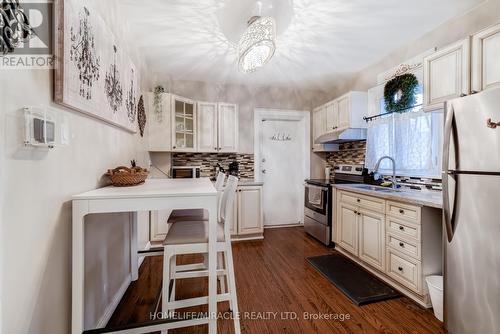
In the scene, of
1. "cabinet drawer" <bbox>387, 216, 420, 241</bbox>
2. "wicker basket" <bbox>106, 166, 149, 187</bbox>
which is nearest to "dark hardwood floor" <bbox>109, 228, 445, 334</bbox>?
"cabinet drawer" <bbox>387, 216, 420, 241</bbox>

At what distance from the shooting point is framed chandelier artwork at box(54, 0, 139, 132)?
105cm

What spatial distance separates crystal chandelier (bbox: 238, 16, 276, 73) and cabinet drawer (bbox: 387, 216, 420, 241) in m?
1.90

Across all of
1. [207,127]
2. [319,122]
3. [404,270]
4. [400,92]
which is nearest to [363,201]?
[404,270]

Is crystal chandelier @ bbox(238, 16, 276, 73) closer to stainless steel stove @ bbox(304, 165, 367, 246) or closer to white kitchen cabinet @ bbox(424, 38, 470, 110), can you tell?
white kitchen cabinet @ bbox(424, 38, 470, 110)

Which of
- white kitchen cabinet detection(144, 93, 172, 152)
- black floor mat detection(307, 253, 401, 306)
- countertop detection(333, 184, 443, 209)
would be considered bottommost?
black floor mat detection(307, 253, 401, 306)

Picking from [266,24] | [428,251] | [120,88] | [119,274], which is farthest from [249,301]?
[266,24]

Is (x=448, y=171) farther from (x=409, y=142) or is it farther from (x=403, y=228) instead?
(x=409, y=142)

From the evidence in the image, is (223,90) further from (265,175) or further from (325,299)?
(325,299)

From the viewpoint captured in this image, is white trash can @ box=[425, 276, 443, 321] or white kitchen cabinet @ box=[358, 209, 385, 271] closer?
white trash can @ box=[425, 276, 443, 321]

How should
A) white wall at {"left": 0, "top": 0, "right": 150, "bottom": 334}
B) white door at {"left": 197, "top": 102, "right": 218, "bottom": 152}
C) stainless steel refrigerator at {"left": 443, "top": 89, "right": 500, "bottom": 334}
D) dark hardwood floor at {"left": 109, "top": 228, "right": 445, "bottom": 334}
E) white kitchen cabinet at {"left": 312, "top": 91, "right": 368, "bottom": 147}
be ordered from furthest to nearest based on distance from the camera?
white door at {"left": 197, "top": 102, "right": 218, "bottom": 152}
white kitchen cabinet at {"left": 312, "top": 91, "right": 368, "bottom": 147}
dark hardwood floor at {"left": 109, "top": 228, "right": 445, "bottom": 334}
stainless steel refrigerator at {"left": 443, "top": 89, "right": 500, "bottom": 334}
white wall at {"left": 0, "top": 0, "right": 150, "bottom": 334}

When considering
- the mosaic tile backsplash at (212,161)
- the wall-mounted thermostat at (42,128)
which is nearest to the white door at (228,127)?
the mosaic tile backsplash at (212,161)

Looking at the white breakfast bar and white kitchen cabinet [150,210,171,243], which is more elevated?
the white breakfast bar

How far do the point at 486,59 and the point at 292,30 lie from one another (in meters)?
1.57

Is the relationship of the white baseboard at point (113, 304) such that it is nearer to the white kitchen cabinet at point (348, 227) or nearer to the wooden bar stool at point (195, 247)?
the wooden bar stool at point (195, 247)
